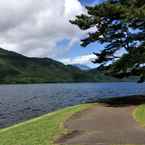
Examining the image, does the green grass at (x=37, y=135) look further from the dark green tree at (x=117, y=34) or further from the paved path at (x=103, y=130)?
the dark green tree at (x=117, y=34)

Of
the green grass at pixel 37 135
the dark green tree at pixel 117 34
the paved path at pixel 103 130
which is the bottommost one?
the green grass at pixel 37 135

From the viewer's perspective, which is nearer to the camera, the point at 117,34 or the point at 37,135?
the point at 37,135

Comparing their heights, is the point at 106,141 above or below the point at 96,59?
below

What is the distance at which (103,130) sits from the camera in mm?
22328

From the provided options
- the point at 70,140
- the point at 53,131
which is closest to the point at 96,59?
the point at 53,131

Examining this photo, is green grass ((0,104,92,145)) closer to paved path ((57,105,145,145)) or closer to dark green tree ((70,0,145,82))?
paved path ((57,105,145,145))

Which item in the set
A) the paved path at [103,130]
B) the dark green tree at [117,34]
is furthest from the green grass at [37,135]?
the dark green tree at [117,34]

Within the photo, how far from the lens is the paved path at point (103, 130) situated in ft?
62.5

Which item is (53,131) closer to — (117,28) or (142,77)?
(117,28)

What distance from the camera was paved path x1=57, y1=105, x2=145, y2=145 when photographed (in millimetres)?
19047

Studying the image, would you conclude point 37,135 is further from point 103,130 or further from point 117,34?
point 117,34

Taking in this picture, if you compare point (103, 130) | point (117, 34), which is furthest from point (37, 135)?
point (117, 34)

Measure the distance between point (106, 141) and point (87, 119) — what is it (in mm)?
9364

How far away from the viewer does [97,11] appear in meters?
41.2
